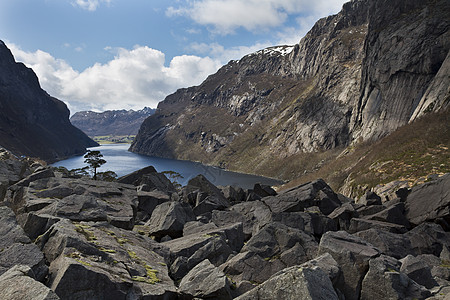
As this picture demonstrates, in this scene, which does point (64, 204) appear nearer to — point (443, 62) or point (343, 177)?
point (343, 177)

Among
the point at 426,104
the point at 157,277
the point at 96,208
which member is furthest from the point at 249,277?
the point at 426,104

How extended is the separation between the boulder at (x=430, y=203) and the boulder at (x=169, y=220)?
24783 mm

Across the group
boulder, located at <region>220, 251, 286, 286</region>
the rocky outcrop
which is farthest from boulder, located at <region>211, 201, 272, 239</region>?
boulder, located at <region>220, 251, 286, 286</region>

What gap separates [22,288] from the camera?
7648 millimetres

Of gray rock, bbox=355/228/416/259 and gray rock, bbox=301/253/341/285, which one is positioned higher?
gray rock, bbox=301/253/341/285

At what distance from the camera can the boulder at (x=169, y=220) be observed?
70.4 ft

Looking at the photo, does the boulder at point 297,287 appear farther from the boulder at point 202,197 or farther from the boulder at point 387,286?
the boulder at point 202,197

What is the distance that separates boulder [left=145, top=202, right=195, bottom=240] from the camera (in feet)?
70.4

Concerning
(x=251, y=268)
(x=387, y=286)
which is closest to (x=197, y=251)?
(x=251, y=268)

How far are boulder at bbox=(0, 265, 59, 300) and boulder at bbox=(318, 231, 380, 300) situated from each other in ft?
35.1

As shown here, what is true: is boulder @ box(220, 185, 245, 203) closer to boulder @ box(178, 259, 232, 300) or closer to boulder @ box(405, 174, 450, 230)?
boulder @ box(405, 174, 450, 230)

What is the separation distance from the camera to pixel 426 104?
99.3m

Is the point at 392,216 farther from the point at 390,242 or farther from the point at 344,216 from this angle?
the point at 390,242

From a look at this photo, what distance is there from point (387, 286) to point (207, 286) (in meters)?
7.58
